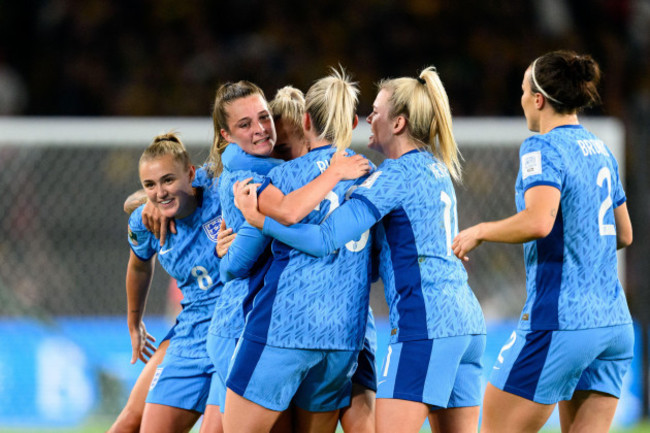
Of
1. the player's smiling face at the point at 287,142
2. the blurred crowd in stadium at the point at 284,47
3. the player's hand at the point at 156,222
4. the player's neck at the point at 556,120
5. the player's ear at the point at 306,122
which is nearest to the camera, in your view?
the player's ear at the point at 306,122

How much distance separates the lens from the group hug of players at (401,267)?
339 cm

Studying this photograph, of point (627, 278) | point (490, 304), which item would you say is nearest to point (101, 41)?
point (490, 304)

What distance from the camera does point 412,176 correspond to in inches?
136

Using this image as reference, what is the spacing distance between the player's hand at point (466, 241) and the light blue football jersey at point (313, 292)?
1.21 ft

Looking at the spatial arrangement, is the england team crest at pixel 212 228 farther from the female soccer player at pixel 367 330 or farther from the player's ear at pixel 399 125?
the player's ear at pixel 399 125

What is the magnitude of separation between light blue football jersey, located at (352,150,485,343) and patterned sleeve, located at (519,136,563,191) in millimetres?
327

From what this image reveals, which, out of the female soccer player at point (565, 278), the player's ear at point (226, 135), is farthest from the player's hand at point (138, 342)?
the female soccer player at point (565, 278)

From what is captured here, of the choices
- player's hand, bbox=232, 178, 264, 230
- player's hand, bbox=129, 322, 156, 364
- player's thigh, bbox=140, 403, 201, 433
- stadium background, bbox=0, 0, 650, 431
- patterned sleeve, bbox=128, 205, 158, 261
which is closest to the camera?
player's hand, bbox=232, 178, 264, 230

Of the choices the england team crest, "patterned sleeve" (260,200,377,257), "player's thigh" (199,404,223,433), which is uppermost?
"patterned sleeve" (260,200,377,257)

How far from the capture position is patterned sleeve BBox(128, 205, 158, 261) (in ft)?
14.5

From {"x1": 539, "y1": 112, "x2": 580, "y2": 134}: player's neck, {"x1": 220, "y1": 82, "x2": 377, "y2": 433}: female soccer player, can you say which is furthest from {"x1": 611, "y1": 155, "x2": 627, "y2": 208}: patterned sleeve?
{"x1": 220, "y1": 82, "x2": 377, "y2": 433}: female soccer player

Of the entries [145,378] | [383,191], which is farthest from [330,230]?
[145,378]

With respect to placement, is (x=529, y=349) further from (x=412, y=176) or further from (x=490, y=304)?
(x=490, y=304)

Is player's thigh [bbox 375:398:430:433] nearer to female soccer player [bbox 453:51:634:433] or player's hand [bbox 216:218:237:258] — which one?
female soccer player [bbox 453:51:634:433]
